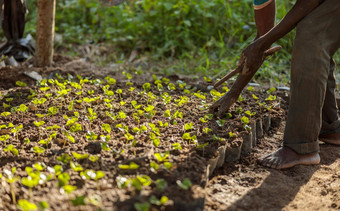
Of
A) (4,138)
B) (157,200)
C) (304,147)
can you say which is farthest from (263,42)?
(4,138)

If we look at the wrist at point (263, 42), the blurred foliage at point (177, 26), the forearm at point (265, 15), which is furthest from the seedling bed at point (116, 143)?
the blurred foliage at point (177, 26)

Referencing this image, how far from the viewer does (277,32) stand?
2.80 m

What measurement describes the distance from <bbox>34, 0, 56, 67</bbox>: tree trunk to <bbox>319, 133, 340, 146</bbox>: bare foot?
9.96 feet

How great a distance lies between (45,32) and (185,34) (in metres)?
2.01

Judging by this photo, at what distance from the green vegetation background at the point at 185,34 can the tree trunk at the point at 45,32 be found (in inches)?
37.7

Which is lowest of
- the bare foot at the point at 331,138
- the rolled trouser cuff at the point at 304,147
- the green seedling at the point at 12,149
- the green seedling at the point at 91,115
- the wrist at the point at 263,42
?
the bare foot at the point at 331,138

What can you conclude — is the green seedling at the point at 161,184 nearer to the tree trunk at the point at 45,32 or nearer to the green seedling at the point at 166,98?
the green seedling at the point at 166,98

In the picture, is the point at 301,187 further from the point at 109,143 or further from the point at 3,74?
the point at 3,74

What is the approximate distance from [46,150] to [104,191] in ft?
2.22

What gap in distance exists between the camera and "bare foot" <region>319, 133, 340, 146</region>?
3377mm

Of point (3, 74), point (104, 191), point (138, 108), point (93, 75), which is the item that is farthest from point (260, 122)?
point (3, 74)

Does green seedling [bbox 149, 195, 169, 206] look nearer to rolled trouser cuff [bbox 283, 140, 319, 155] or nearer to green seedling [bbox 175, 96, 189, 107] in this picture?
rolled trouser cuff [bbox 283, 140, 319, 155]

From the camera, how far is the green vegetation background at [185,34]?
5430 mm

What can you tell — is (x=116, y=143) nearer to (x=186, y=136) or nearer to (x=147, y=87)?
(x=186, y=136)
